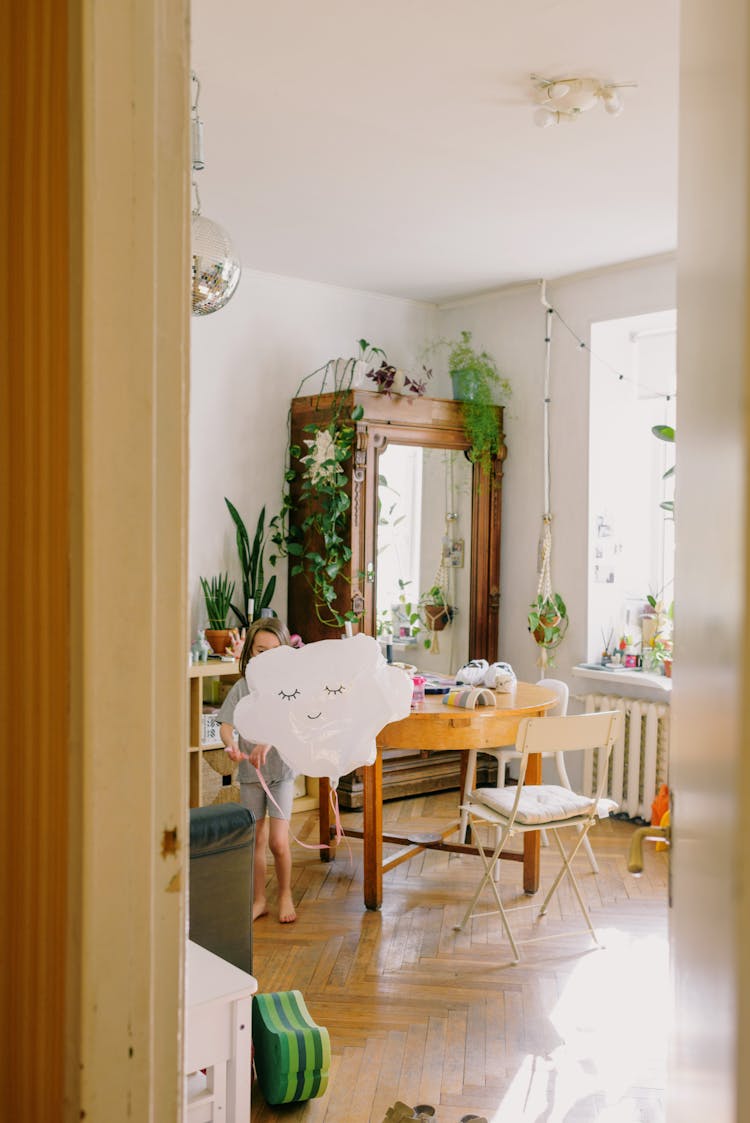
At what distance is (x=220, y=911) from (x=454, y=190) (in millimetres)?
3139

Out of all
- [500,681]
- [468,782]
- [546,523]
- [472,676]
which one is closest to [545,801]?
[500,681]

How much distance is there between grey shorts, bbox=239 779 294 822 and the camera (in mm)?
4055

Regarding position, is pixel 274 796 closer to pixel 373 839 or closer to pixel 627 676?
pixel 373 839

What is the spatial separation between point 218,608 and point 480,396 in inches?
80.0

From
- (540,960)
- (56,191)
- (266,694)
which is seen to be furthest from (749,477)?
(540,960)

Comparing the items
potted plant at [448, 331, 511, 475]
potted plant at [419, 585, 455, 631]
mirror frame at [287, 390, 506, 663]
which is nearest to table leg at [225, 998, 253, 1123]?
mirror frame at [287, 390, 506, 663]

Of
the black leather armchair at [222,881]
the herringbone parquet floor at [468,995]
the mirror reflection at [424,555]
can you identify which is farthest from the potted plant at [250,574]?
the black leather armchair at [222,881]

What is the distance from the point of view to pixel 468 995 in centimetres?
336

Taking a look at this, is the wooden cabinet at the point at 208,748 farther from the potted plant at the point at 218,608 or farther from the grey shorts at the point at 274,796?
the grey shorts at the point at 274,796

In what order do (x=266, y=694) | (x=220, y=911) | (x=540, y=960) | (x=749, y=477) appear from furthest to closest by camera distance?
(x=540, y=960) < (x=266, y=694) < (x=220, y=911) < (x=749, y=477)

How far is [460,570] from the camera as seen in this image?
6.14m

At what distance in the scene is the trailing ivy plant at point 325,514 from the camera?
554 cm

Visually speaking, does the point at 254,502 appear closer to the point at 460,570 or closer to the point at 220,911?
the point at 460,570

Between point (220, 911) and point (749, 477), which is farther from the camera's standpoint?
point (220, 911)
